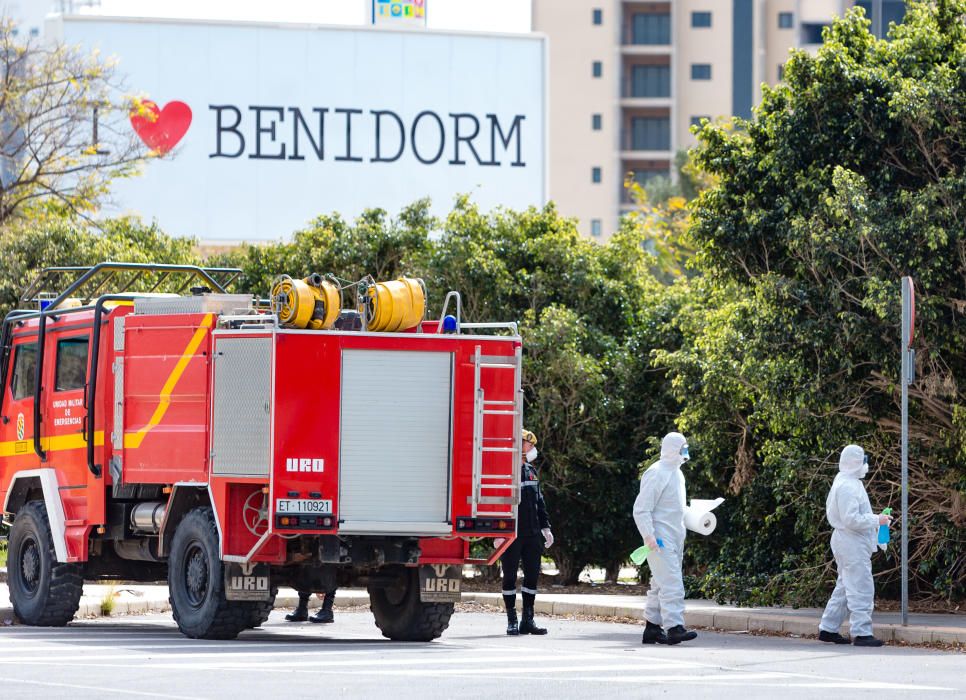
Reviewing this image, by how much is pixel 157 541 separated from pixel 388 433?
9.18 ft

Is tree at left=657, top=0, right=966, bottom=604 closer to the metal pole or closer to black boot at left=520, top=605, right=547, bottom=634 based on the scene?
the metal pole

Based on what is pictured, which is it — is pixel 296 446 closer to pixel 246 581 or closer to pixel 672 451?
pixel 246 581

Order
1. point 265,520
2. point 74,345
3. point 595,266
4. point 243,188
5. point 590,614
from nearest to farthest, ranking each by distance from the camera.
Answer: point 265,520, point 74,345, point 590,614, point 595,266, point 243,188

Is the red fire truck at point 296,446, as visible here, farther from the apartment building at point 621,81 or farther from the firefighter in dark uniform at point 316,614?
the apartment building at point 621,81

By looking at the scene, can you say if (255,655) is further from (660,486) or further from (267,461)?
(660,486)

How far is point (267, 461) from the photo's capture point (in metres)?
14.2

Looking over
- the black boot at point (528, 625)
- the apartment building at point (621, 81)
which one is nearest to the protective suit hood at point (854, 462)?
the black boot at point (528, 625)

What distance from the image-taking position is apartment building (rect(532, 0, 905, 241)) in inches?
3893

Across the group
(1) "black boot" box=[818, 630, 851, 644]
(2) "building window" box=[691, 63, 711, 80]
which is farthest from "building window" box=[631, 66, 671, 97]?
(1) "black boot" box=[818, 630, 851, 644]

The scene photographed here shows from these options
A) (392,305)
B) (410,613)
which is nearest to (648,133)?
(410,613)

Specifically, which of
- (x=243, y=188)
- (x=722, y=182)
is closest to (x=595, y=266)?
(x=722, y=182)

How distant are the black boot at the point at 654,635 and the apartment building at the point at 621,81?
83.4m

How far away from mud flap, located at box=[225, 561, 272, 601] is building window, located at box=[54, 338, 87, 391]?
2.99 metres

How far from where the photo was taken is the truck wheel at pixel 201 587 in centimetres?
1472
